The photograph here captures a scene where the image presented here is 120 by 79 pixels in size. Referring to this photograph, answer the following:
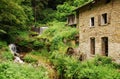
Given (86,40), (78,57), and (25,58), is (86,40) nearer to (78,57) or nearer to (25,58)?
(78,57)

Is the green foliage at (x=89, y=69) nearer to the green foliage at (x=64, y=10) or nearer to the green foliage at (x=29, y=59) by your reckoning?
the green foliage at (x=29, y=59)

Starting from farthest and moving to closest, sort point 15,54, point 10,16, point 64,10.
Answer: point 64,10 < point 15,54 < point 10,16

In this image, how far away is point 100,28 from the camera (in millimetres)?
23000

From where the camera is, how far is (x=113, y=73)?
A: 1775cm

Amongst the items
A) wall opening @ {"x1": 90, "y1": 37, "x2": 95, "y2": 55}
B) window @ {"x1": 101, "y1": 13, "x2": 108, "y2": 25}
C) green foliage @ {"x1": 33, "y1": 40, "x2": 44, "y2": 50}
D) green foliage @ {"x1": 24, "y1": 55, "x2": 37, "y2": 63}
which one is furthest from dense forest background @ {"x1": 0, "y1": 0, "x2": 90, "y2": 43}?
window @ {"x1": 101, "y1": 13, "x2": 108, "y2": 25}

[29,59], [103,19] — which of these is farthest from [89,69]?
[29,59]

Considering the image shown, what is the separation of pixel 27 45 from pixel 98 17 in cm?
1422

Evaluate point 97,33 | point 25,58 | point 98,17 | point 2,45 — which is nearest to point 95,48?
point 97,33

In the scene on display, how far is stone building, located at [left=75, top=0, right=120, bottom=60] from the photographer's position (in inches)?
813

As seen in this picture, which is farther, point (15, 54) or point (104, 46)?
point (15, 54)

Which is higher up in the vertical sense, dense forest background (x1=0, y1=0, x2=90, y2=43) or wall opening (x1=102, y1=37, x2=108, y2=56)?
dense forest background (x1=0, y1=0, x2=90, y2=43)

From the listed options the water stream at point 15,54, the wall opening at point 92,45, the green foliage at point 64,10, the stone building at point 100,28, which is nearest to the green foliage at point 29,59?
the water stream at point 15,54

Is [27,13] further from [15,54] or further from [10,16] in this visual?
[10,16]

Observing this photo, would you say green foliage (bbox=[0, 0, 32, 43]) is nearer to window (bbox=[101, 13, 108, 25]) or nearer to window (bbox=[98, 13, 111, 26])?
window (bbox=[98, 13, 111, 26])
